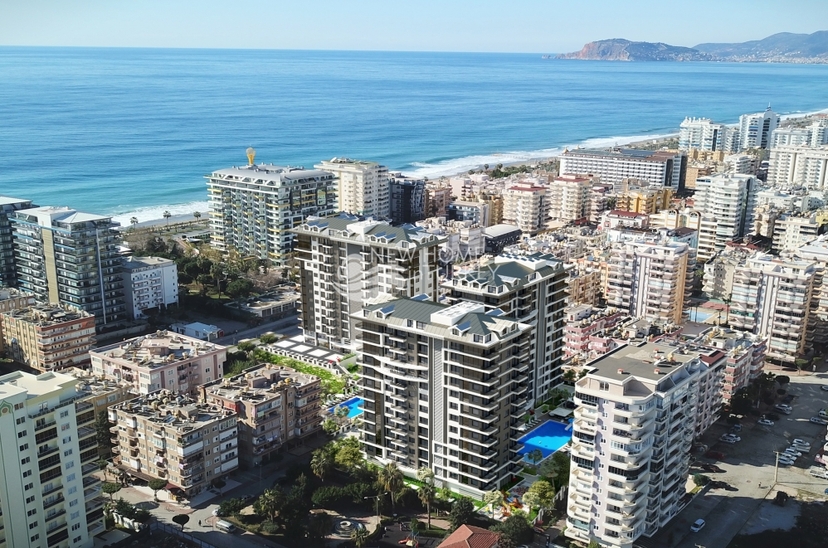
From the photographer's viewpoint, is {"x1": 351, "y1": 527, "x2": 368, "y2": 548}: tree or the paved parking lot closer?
{"x1": 351, "y1": 527, "x2": 368, "y2": 548}: tree

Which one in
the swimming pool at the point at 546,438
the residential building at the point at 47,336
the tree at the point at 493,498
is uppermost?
the residential building at the point at 47,336

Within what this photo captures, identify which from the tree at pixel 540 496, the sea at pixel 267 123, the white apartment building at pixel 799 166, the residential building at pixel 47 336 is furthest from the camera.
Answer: the sea at pixel 267 123

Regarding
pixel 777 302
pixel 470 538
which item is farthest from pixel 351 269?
pixel 777 302

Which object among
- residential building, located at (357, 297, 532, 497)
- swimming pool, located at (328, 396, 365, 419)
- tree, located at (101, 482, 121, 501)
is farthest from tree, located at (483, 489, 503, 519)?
tree, located at (101, 482, 121, 501)

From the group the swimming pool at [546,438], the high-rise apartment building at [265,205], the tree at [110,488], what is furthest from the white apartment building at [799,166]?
the tree at [110,488]

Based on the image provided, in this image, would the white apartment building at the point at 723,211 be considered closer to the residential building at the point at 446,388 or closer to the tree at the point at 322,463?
the residential building at the point at 446,388

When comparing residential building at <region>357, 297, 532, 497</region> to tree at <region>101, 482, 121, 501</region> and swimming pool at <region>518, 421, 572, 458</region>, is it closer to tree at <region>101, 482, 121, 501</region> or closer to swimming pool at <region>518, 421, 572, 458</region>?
swimming pool at <region>518, 421, 572, 458</region>

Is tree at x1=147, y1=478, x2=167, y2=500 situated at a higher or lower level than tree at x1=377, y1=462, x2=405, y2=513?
lower
